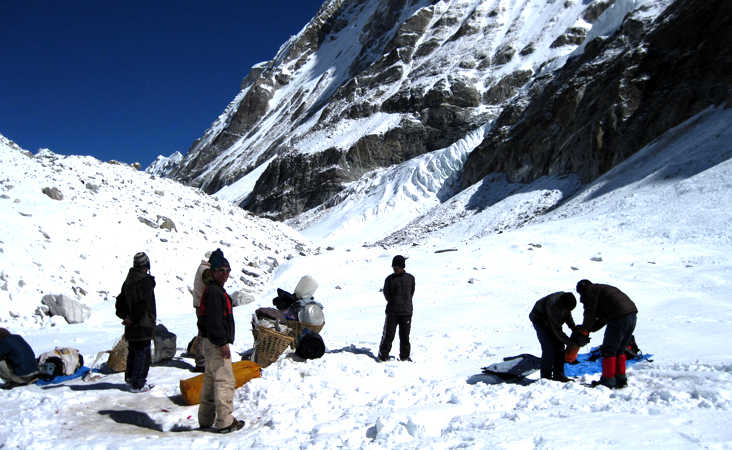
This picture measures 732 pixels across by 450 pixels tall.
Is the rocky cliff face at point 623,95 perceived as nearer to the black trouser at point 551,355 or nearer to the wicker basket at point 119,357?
the black trouser at point 551,355

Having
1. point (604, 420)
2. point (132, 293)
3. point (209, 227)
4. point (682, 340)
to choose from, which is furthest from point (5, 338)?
point (209, 227)

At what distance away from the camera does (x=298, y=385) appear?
16.9ft

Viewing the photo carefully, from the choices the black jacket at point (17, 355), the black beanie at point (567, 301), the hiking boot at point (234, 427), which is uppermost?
the black beanie at point (567, 301)

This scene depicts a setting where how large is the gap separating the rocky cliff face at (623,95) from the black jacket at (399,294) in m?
26.4

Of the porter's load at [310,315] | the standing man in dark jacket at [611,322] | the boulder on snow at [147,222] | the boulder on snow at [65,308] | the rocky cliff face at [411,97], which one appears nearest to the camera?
the standing man in dark jacket at [611,322]

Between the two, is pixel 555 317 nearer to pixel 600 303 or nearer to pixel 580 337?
pixel 580 337

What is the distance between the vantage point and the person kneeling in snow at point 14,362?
17.3ft

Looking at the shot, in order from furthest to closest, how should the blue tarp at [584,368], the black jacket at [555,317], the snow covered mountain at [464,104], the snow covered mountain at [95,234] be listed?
the snow covered mountain at [464,104], the snow covered mountain at [95,234], the blue tarp at [584,368], the black jacket at [555,317]

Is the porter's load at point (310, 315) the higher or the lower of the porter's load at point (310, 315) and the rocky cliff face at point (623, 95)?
the lower

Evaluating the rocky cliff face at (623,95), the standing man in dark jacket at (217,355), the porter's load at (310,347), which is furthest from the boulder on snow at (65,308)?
the rocky cliff face at (623,95)

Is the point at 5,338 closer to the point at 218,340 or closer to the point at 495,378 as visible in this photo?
the point at 218,340

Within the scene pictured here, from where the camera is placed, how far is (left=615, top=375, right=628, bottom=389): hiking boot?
466 cm

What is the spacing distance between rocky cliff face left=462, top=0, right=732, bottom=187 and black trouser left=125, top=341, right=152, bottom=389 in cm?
2963

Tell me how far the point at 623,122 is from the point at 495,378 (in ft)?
98.7
